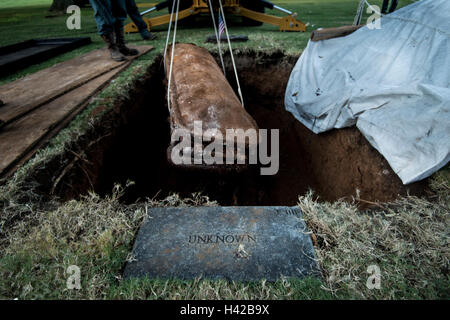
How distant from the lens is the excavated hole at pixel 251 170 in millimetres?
1828

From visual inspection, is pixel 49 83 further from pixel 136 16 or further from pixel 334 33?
pixel 334 33

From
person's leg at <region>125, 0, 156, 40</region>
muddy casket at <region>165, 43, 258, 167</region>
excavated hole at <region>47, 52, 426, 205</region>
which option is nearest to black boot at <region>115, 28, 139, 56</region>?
excavated hole at <region>47, 52, 426, 205</region>

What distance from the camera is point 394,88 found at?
1.87 metres

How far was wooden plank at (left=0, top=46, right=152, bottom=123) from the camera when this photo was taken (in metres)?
2.14

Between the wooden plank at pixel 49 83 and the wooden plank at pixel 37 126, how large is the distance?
10cm

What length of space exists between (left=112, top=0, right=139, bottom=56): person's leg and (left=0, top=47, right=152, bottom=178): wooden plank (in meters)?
1.21

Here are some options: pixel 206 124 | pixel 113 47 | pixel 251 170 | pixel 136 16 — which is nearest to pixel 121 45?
pixel 113 47

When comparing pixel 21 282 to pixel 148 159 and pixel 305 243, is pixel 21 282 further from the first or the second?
pixel 148 159

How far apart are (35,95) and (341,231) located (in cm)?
295

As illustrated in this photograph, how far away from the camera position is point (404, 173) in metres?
1.59

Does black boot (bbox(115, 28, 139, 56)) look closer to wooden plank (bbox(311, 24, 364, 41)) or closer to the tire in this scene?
wooden plank (bbox(311, 24, 364, 41))

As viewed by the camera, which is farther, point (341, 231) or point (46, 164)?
point (46, 164)
